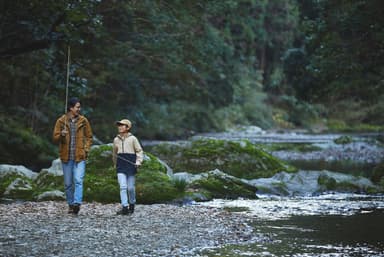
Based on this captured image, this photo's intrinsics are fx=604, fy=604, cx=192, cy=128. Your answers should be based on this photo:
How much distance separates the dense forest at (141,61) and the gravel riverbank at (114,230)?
3.51 m

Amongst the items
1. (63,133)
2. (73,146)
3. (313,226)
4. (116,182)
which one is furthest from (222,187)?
(63,133)

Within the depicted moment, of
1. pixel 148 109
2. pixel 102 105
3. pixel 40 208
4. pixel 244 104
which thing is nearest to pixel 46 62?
pixel 40 208

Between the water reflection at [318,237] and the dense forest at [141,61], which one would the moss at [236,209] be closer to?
the water reflection at [318,237]

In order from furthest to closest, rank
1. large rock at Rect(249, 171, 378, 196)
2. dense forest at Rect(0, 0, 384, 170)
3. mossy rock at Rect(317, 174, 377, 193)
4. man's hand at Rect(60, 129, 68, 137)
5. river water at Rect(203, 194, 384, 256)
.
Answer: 1. mossy rock at Rect(317, 174, 377, 193)
2. large rock at Rect(249, 171, 378, 196)
3. dense forest at Rect(0, 0, 384, 170)
4. man's hand at Rect(60, 129, 68, 137)
5. river water at Rect(203, 194, 384, 256)

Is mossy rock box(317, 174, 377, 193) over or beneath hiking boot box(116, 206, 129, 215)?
over

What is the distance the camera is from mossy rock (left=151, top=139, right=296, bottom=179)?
21656mm

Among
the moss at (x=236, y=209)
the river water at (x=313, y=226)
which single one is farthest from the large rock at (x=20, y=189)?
the moss at (x=236, y=209)

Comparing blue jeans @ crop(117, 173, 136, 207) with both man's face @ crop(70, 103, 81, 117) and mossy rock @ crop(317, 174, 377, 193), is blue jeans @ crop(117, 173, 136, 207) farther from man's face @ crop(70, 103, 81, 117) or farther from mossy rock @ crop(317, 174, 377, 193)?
mossy rock @ crop(317, 174, 377, 193)

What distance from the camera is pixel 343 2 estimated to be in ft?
77.2

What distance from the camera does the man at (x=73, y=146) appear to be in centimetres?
1189

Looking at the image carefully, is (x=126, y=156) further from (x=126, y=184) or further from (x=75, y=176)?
(x=75, y=176)

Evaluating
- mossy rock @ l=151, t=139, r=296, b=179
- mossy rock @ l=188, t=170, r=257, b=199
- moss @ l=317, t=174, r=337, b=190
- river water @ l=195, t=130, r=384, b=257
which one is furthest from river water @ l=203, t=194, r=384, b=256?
Result: mossy rock @ l=151, t=139, r=296, b=179

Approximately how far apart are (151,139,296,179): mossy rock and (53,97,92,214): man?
9711mm

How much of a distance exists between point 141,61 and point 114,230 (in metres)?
24.9
